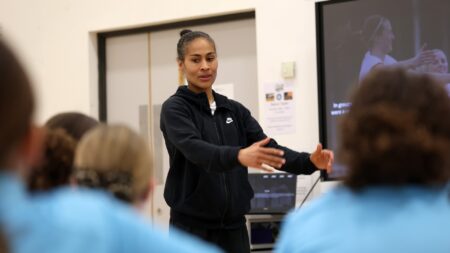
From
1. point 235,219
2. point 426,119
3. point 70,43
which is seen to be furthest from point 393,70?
point 70,43

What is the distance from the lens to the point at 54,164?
1224mm

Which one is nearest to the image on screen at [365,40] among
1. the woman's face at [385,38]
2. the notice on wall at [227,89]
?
the woman's face at [385,38]

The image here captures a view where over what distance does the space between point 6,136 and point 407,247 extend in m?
0.61

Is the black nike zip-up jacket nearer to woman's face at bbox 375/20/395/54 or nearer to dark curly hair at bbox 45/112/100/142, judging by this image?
dark curly hair at bbox 45/112/100/142

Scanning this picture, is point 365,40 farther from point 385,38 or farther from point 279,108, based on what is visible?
point 279,108

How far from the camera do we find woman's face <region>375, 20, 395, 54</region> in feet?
11.6

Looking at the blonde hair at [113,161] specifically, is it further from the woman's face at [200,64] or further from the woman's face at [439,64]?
the woman's face at [439,64]

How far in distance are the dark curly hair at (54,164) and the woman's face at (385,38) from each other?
265cm

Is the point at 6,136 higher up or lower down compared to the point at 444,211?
higher up

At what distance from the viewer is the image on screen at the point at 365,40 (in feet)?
11.1

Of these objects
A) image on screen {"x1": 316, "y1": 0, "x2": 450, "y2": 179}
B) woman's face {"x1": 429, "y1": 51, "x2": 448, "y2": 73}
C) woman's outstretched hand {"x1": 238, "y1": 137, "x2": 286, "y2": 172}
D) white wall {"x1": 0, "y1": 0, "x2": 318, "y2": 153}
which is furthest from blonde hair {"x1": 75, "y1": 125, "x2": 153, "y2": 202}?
white wall {"x1": 0, "y1": 0, "x2": 318, "y2": 153}

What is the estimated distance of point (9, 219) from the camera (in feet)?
2.56

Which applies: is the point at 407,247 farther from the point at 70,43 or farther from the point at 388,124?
the point at 70,43

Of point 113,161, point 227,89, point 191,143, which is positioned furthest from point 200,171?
point 227,89
